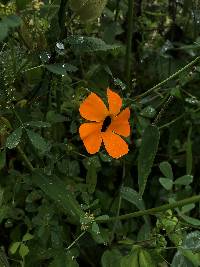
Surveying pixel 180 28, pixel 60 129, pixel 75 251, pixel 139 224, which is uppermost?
pixel 180 28

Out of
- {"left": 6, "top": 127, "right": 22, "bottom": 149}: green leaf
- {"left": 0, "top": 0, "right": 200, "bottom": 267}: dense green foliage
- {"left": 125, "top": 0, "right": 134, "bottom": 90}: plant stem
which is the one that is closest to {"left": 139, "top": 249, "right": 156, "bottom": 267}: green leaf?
{"left": 0, "top": 0, "right": 200, "bottom": 267}: dense green foliage

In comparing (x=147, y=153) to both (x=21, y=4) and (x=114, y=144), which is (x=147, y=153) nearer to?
(x=114, y=144)

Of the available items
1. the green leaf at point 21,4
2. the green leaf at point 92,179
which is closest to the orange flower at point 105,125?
the green leaf at point 92,179

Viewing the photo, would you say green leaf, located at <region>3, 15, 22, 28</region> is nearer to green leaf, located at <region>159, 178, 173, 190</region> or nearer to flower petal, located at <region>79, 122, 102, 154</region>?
flower petal, located at <region>79, 122, 102, 154</region>

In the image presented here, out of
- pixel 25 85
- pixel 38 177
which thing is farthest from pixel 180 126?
pixel 38 177

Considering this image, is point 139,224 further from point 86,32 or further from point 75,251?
point 86,32

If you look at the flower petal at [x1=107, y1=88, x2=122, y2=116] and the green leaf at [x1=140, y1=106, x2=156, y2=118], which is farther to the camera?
the green leaf at [x1=140, y1=106, x2=156, y2=118]
